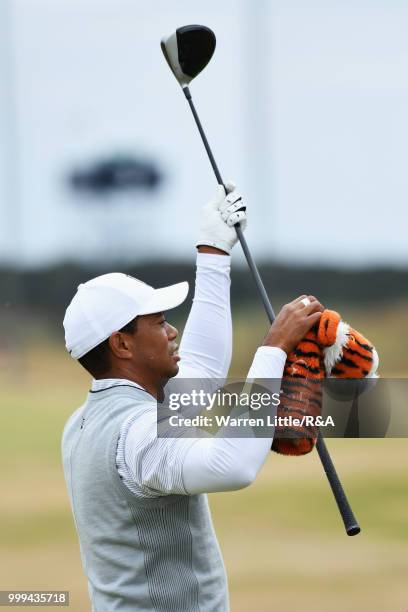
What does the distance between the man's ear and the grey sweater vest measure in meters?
0.08

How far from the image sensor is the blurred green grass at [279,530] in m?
5.96

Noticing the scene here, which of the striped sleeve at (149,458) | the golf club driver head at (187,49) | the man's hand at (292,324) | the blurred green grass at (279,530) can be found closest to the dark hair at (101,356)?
the striped sleeve at (149,458)

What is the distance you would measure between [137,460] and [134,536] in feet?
0.74

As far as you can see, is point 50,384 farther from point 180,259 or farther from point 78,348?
point 78,348

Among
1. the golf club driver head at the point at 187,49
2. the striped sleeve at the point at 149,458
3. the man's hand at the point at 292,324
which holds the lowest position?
the striped sleeve at the point at 149,458

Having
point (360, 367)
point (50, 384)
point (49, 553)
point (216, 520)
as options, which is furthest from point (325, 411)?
point (50, 384)

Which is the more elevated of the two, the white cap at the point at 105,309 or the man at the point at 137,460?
the white cap at the point at 105,309

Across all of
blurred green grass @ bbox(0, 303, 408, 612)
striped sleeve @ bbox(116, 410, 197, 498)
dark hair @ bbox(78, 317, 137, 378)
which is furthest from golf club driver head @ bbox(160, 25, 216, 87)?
blurred green grass @ bbox(0, 303, 408, 612)

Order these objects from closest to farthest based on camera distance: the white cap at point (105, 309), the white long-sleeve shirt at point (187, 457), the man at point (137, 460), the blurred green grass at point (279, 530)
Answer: the white long-sleeve shirt at point (187, 457) → the man at point (137, 460) → the white cap at point (105, 309) → the blurred green grass at point (279, 530)

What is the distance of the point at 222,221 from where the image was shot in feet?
10.1

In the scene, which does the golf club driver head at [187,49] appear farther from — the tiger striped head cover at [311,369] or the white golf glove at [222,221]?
the tiger striped head cover at [311,369]

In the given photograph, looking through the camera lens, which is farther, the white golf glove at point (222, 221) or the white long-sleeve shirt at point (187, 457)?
the white golf glove at point (222, 221)

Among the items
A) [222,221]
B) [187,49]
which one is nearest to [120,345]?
[222,221]

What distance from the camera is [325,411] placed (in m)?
2.87
